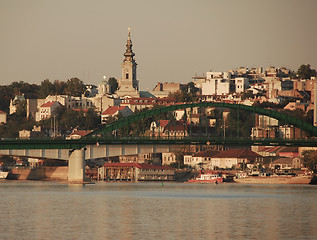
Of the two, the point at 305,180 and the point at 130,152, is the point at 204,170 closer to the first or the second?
the point at 305,180

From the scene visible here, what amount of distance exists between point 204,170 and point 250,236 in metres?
114

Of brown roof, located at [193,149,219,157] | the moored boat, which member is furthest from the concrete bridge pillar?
brown roof, located at [193,149,219,157]

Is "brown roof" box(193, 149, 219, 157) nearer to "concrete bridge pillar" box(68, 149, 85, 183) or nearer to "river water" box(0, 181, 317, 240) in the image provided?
"concrete bridge pillar" box(68, 149, 85, 183)

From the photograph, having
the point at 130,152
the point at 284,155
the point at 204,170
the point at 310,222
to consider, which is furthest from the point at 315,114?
the point at 310,222

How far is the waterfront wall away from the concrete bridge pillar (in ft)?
120

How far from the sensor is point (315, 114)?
192500 millimetres

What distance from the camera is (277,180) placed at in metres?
150

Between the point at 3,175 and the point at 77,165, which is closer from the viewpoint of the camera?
the point at 77,165

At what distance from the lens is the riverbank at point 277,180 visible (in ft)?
478

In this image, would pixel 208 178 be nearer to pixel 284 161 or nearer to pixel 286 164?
pixel 286 164

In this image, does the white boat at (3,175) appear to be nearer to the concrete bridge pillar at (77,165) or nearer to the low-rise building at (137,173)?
the low-rise building at (137,173)

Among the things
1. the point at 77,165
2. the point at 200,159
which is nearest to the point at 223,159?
the point at 200,159

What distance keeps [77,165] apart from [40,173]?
4497 centimetres

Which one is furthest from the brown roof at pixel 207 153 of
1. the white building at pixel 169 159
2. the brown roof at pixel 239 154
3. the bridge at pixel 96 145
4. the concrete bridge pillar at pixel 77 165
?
the bridge at pixel 96 145
